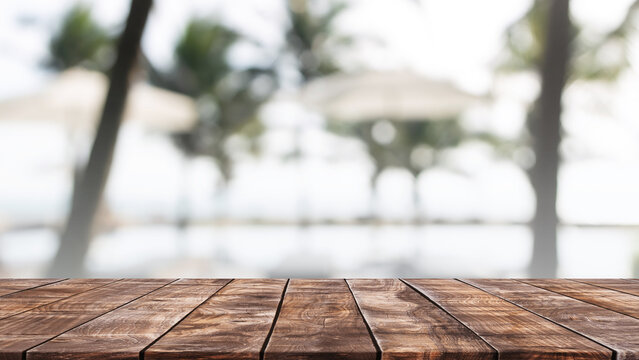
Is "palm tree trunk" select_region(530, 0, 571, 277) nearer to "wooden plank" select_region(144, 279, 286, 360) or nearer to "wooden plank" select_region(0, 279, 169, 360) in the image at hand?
"wooden plank" select_region(144, 279, 286, 360)

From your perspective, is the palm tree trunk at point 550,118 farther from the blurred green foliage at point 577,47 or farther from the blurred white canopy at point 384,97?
the blurred white canopy at point 384,97

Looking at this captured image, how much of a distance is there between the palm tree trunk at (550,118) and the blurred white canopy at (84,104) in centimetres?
208

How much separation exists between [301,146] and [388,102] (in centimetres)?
55

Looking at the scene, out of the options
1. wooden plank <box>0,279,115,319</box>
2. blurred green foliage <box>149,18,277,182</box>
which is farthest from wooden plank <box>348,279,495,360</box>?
blurred green foliage <box>149,18,277,182</box>

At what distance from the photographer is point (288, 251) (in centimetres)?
322

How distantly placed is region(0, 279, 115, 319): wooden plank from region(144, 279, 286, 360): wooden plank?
339mm

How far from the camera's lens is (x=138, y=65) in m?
3.13

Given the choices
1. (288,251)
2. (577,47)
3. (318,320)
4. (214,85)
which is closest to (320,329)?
(318,320)

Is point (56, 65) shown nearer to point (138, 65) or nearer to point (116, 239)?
point (138, 65)

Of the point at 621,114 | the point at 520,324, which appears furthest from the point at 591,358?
the point at 621,114

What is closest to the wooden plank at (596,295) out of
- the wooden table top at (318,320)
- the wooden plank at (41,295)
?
the wooden table top at (318,320)

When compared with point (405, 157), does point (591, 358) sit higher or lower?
lower

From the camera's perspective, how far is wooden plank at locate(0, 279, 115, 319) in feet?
3.59

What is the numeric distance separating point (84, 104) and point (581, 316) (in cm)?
283
